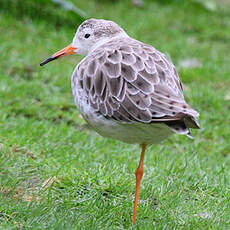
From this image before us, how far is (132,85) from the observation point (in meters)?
4.15

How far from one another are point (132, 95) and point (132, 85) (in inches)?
4.0

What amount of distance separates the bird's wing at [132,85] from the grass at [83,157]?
97 centimetres

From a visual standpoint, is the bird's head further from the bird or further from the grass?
the grass

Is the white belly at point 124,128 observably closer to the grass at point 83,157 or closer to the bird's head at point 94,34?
the grass at point 83,157

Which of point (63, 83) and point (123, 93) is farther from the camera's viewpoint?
point (63, 83)

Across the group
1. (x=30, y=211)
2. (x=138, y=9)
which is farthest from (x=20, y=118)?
(x=138, y=9)

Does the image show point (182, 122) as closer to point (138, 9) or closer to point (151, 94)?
point (151, 94)

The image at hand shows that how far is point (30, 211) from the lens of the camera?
169 inches

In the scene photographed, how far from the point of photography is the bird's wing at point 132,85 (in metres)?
3.92

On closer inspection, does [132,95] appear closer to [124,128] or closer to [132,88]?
[132,88]

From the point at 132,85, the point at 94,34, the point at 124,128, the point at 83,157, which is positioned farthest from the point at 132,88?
the point at 83,157

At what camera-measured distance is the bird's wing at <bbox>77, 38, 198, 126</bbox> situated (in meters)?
3.92

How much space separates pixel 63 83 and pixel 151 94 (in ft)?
12.6

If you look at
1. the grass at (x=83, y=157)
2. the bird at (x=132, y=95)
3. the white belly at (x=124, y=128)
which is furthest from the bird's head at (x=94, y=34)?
the grass at (x=83, y=157)
